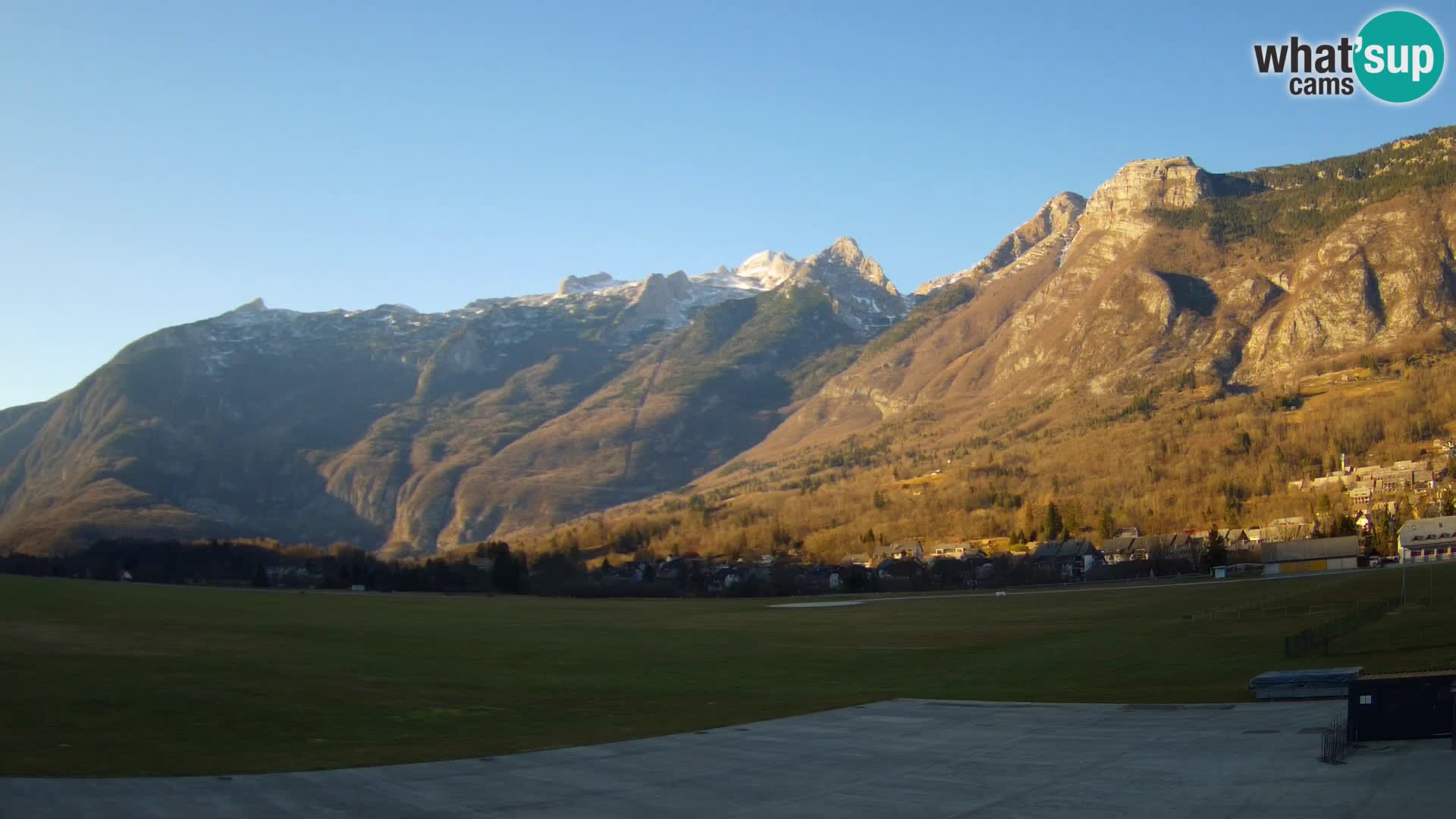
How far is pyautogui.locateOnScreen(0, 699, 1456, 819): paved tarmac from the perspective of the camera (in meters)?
27.7

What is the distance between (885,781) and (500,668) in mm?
33875

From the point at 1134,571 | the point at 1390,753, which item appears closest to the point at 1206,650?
the point at 1390,753

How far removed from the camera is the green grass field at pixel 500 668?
3691 cm

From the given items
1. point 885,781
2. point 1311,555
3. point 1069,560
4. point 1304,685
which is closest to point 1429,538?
point 1311,555

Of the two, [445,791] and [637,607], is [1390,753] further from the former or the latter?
[637,607]

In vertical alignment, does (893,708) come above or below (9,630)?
below

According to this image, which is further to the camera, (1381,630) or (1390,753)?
(1381,630)

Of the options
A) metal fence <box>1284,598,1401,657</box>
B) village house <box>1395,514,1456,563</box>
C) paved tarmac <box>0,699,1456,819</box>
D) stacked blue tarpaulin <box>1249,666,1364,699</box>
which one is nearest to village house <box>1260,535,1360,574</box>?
village house <box>1395,514,1456,563</box>

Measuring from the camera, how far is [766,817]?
1111 inches

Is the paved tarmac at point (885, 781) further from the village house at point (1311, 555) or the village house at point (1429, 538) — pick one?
the village house at point (1311, 555)

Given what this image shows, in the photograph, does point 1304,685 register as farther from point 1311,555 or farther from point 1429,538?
point 1311,555

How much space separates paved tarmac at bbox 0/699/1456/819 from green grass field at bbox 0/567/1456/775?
9.36 ft

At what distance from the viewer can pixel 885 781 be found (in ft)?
107

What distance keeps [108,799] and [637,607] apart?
110 m
